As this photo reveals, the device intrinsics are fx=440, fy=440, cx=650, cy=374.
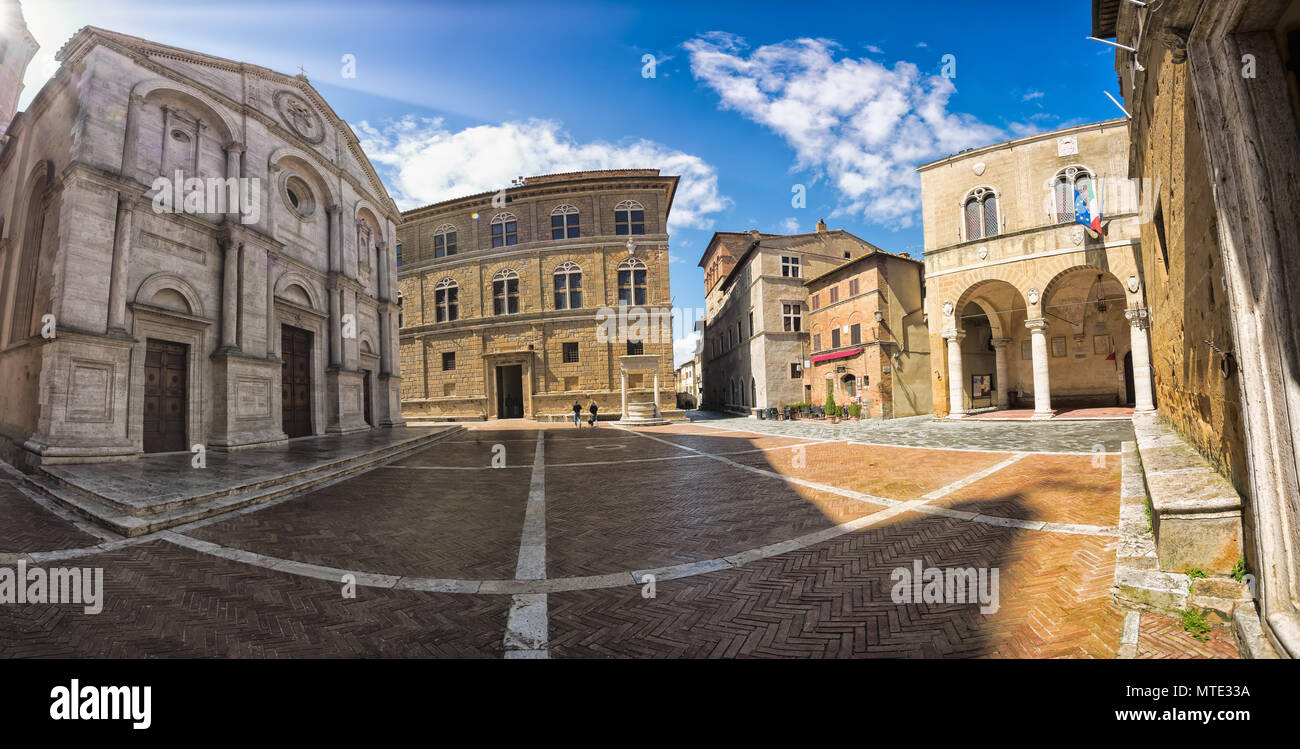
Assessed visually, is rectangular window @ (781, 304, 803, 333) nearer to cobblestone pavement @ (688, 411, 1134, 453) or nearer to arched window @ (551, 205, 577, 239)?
cobblestone pavement @ (688, 411, 1134, 453)

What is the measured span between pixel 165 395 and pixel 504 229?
72.1ft

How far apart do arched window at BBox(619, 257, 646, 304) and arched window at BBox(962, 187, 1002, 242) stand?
17440 millimetres

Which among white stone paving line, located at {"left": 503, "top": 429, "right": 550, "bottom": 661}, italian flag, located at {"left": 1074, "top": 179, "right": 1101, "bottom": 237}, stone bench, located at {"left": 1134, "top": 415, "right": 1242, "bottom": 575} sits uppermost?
italian flag, located at {"left": 1074, "top": 179, "right": 1101, "bottom": 237}

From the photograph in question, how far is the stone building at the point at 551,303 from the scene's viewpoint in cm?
2878

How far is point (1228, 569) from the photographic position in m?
3.12

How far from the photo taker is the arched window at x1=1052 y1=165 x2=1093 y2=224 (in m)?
17.1

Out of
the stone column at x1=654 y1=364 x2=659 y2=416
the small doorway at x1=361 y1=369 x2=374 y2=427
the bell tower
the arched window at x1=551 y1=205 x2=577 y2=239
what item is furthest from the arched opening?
the bell tower

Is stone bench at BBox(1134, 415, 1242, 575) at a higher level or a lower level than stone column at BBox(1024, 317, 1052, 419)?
lower

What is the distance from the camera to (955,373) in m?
19.2

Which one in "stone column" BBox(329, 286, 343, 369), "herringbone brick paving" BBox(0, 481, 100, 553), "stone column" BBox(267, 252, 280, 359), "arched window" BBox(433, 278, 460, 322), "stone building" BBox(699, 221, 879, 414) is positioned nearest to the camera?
"herringbone brick paving" BBox(0, 481, 100, 553)

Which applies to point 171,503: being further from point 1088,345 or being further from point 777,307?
point 1088,345

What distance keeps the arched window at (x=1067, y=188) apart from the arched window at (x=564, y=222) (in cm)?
2460
